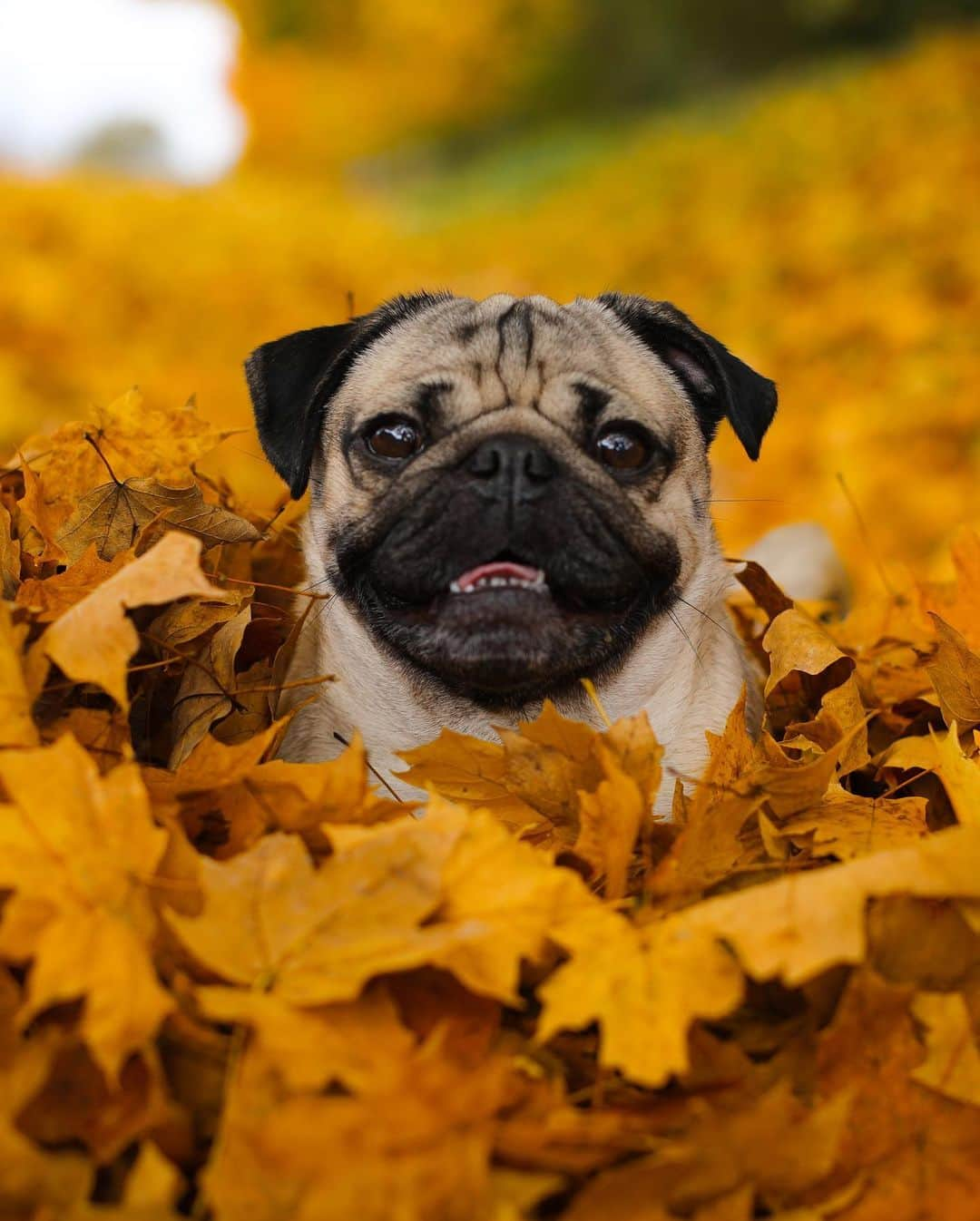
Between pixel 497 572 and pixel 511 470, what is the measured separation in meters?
0.18

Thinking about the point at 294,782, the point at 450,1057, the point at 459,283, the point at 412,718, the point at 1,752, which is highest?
the point at 1,752

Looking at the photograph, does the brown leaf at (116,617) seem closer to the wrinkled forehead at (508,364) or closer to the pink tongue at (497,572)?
the pink tongue at (497,572)

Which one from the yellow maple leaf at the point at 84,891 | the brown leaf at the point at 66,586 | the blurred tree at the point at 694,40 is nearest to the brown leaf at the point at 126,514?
the brown leaf at the point at 66,586

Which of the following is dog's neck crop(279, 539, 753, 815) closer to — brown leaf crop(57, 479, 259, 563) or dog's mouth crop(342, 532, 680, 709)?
dog's mouth crop(342, 532, 680, 709)

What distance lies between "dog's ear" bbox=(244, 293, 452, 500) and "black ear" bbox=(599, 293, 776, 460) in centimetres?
62

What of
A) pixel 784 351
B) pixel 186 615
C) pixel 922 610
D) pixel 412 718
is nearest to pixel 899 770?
pixel 922 610

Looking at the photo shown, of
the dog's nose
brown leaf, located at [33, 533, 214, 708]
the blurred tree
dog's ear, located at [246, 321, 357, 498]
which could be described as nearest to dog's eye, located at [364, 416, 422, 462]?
dog's ear, located at [246, 321, 357, 498]

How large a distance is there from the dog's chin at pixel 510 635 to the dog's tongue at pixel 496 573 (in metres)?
0.02

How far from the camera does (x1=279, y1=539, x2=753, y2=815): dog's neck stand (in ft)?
8.02

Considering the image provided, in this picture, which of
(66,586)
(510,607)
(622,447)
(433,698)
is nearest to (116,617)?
(66,586)

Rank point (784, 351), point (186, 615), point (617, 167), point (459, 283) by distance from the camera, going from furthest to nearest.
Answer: point (617, 167), point (459, 283), point (784, 351), point (186, 615)

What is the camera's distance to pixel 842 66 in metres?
10.5

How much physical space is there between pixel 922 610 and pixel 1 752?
1827mm

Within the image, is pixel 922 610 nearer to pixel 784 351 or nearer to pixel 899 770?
pixel 899 770
